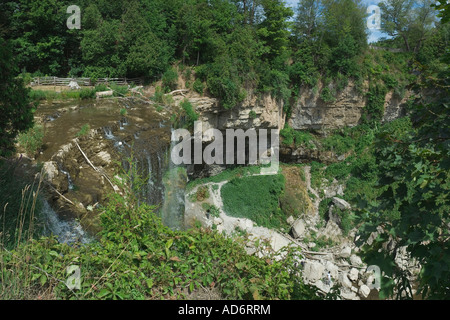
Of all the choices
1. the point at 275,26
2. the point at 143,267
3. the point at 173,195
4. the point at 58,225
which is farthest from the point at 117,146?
the point at 275,26

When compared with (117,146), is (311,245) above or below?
below

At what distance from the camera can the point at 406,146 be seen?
242cm

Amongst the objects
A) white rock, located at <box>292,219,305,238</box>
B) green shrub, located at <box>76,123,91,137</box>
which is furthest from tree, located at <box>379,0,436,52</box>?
green shrub, located at <box>76,123,91,137</box>

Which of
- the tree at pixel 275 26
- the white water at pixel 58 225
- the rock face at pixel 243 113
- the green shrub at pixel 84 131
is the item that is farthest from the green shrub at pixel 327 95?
the white water at pixel 58 225

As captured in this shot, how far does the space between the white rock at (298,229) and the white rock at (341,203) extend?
206 cm

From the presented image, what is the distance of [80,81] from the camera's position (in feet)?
51.9

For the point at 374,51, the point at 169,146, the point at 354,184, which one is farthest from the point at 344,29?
the point at 169,146

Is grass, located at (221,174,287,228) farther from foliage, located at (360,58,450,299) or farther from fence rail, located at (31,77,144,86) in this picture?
foliage, located at (360,58,450,299)

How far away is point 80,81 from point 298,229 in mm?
13589

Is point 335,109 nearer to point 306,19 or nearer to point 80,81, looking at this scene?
point 306,19

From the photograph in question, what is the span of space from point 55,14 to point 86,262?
709 inches

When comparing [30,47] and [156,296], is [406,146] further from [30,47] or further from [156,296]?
[30,47]

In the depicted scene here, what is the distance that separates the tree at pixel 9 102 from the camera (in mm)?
4574

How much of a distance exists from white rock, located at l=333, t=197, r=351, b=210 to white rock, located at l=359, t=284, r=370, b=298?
4.19 metres
